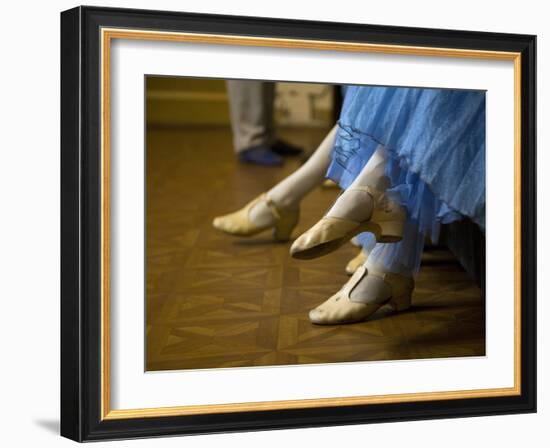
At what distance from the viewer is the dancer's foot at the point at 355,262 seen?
1.29 m

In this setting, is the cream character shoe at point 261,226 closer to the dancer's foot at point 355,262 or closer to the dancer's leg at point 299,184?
the dancer's leg at point 299,184

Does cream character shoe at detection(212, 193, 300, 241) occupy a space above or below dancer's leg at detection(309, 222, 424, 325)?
above

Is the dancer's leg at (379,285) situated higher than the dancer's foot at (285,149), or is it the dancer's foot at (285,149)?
the dancer's foot at (285,149)

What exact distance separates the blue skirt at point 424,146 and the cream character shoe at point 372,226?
2 cm

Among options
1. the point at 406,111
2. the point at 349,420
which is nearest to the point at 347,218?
the point at 406,111

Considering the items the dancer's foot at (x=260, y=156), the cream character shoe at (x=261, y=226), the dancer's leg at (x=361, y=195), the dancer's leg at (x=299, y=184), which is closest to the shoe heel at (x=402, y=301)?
the dancer's leg at (x=361, y=195)

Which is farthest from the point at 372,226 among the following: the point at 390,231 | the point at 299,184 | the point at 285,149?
the point at 285,149

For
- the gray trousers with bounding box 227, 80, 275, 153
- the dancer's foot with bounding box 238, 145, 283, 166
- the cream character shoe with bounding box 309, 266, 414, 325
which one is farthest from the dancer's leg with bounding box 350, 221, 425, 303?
the gray trousers with bounding box 227, 80, 275, 153

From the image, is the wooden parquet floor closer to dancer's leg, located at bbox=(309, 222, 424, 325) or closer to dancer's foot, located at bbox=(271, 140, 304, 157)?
dancer's leg, located at bbox=(309, 222, 424, 325)

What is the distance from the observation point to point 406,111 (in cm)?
127

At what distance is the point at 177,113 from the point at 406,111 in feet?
10.3

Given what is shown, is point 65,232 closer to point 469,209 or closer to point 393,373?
point 393,373

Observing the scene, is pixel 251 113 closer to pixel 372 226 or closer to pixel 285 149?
pixel 285 149

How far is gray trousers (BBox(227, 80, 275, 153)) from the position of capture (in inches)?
137
